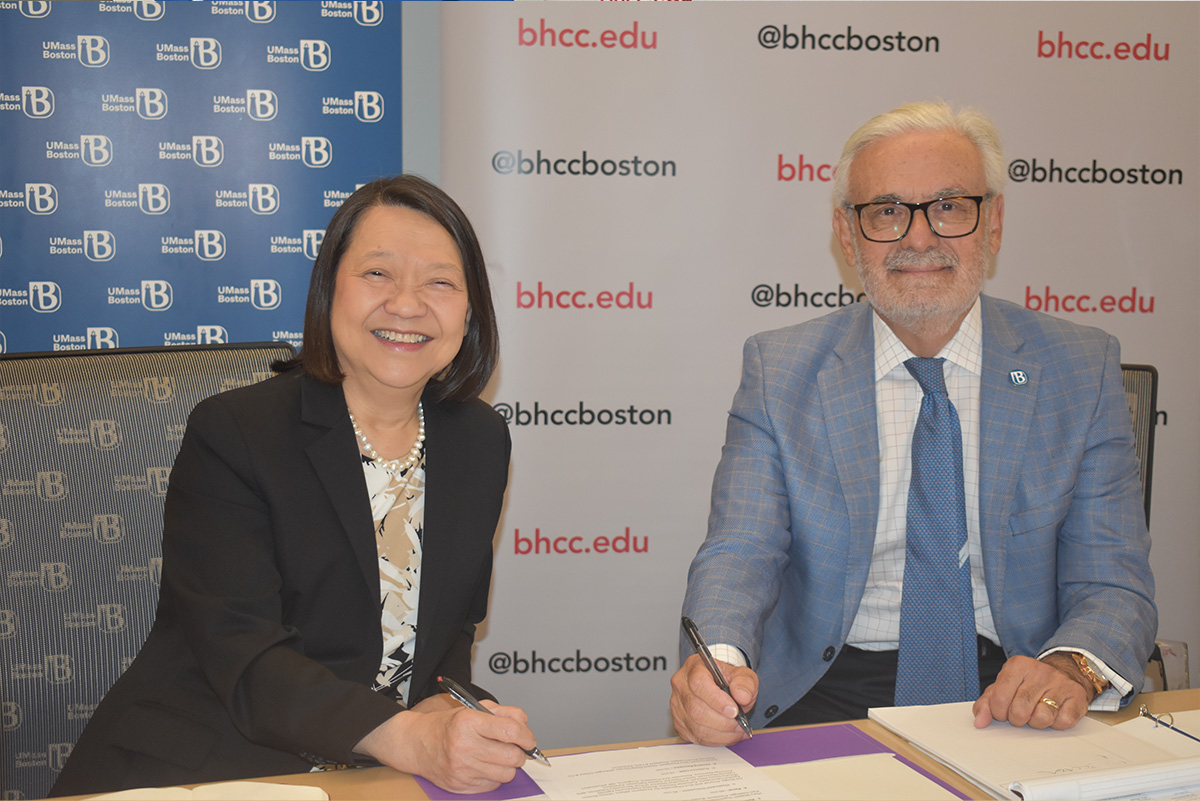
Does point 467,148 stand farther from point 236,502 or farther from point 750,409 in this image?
point 236,502

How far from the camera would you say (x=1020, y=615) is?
1.95 m

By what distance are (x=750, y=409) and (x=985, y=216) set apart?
27.3 inches

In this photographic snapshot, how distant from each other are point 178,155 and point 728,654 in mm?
2651

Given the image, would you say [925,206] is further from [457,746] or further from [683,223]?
[457,746]

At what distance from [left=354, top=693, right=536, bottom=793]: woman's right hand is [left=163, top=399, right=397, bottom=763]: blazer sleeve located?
4 centimetres

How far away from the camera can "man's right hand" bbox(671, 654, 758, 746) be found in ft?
4.44

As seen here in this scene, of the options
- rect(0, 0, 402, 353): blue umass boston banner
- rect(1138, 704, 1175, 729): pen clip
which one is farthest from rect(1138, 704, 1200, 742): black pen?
rect(0, 0, 402, 353): blue umass boston banner

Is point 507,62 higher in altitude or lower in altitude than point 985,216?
higher

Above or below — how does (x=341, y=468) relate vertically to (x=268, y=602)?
above

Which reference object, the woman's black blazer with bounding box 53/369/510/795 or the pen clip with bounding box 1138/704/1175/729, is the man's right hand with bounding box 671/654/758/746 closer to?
the woman's black blazer with bounding box 53/369/510/795

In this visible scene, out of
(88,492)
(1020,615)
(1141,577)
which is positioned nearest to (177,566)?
(88,492)

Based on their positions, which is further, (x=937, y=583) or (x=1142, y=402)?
(x=1142, y=402)

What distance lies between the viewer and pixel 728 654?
5.47ft

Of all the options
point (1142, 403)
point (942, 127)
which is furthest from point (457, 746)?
point (1142, 403)
